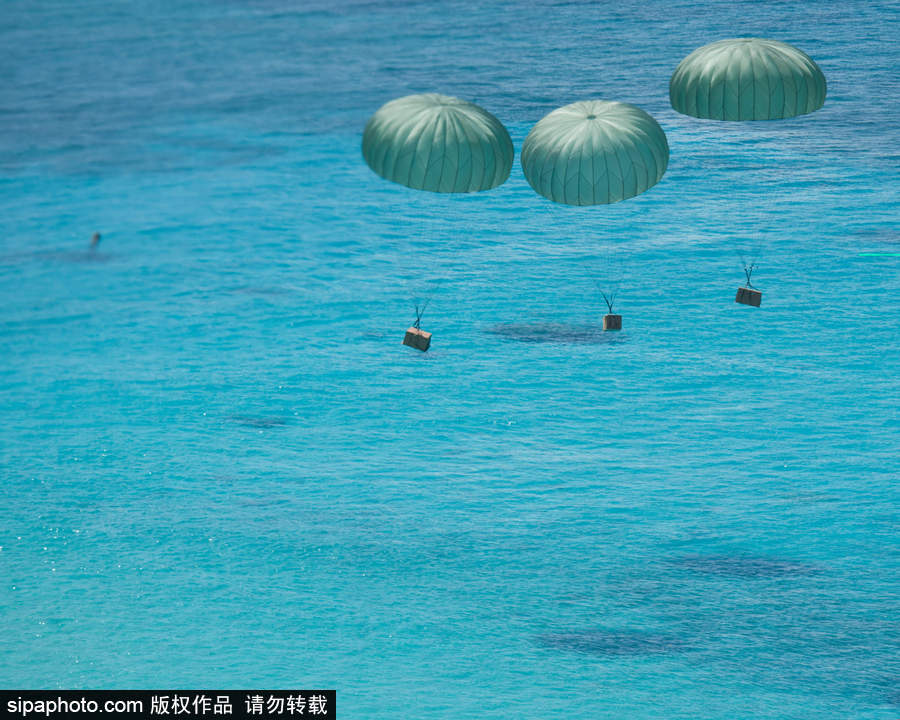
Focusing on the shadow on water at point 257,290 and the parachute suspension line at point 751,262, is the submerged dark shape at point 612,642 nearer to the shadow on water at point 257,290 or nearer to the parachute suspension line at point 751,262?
the parachute suspension line at point 751,262

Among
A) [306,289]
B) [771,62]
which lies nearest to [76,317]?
[306,289]

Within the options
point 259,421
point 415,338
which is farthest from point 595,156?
point 259,421

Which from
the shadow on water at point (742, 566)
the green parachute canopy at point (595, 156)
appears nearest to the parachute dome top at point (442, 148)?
the green parachute canopy at point (595, 156)

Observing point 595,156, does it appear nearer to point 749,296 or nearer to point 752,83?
point 752,83

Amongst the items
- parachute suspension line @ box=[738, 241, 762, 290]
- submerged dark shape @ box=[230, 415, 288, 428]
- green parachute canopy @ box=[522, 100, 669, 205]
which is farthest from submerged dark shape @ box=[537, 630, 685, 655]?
parachute suspension line @ box=[738, 241, 762, 290]

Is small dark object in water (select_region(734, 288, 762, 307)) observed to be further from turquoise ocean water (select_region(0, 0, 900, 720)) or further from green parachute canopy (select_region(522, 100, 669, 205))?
green parachute canopy (select_region(522, 100, 669, 205))

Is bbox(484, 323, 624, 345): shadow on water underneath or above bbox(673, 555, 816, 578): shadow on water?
above

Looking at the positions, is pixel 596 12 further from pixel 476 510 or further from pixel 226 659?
pixel 226 659
